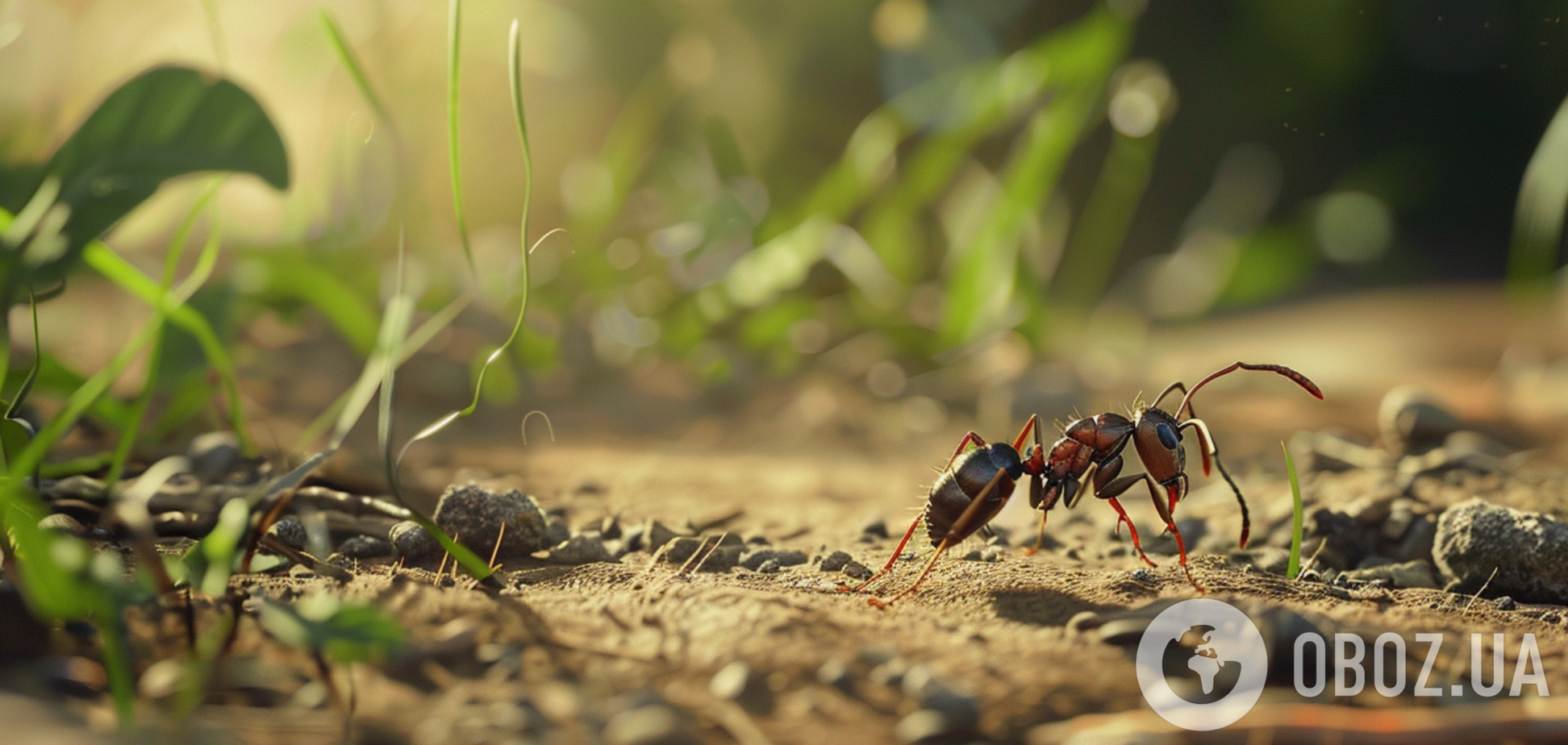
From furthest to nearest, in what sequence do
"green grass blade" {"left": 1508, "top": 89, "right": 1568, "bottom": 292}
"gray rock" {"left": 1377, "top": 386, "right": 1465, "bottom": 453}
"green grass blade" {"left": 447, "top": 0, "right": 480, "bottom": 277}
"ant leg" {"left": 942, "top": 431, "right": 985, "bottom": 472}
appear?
"green grass blade" {"left": 1508, "top": 89, "right": 1568, "bottom": 292}, "gray rock" {"left": 1377, "top": 386, "right": 1465, "bottom": 453}, "ant leg" {"left": 942, "top": 431, "right": 985, "bottom": 472}, "green grass blade" {"left": 447, "top": 0, "right": 480, "bottom": 277}

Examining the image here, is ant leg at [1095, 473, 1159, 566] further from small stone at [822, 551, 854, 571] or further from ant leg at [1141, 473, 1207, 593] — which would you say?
small stone at [822, 551, 854, 571]

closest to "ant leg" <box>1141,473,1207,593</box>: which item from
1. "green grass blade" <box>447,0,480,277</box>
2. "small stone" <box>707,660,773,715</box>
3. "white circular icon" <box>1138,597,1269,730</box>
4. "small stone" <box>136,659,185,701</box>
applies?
"white circular icon" <box>1138,597,1269,730</box>

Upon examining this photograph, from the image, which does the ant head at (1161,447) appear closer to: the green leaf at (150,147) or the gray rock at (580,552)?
the gray rock at (580,552)

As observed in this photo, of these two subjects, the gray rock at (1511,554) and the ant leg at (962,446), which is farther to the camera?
the ant leg at (962,446)

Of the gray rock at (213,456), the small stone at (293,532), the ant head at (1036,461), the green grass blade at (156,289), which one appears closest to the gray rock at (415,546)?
the small stone at (293,532)

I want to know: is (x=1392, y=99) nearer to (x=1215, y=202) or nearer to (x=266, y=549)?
(x=1215, y=202)

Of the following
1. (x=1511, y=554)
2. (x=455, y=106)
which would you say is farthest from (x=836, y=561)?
(x=1511, y=554)

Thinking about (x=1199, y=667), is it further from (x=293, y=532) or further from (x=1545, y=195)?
(x=1545, y=195)
